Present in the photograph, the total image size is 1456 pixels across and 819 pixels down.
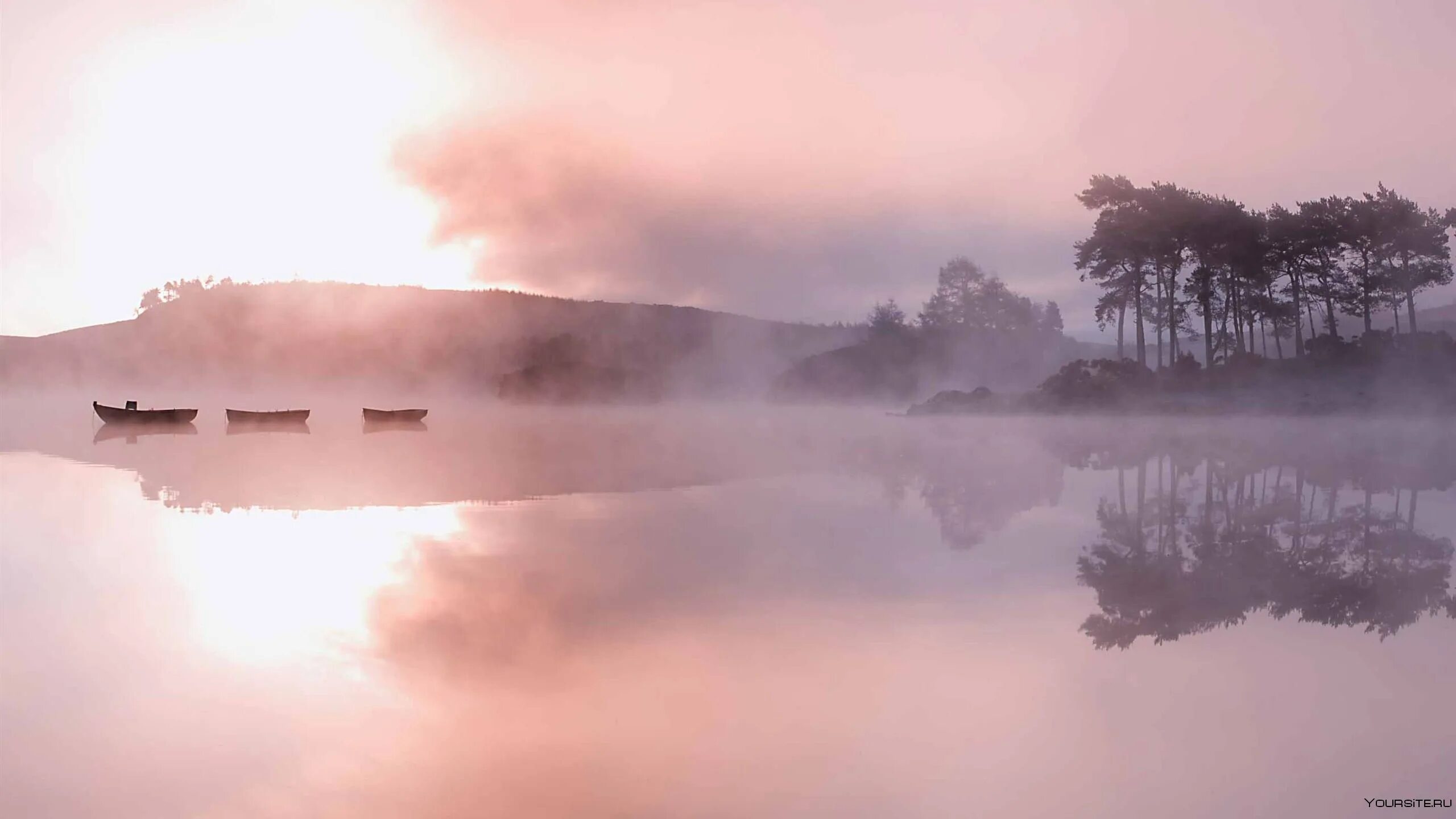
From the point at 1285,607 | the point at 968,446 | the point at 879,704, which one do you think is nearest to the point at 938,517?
the point at 1285,607

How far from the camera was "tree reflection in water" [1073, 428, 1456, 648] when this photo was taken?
11.0 m

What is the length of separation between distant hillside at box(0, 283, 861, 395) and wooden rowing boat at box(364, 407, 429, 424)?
71.1 m

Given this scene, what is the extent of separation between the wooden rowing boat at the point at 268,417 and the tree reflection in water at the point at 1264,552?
43.4 metres

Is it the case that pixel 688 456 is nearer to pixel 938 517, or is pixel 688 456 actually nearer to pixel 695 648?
pixel 938 517

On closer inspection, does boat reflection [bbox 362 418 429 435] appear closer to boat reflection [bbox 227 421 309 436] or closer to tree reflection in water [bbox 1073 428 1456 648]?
boat reflection [bbox 227 421 309 436]

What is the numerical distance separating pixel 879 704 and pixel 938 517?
10.3 meters

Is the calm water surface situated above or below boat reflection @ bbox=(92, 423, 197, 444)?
below

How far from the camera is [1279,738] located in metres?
7.46

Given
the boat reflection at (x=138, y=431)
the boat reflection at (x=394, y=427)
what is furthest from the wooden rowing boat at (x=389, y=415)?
the boat reflection at (x=138, y=431)

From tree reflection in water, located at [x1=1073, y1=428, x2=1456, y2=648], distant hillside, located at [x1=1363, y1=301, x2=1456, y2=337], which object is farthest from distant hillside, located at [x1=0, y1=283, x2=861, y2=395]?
tree reflection in water, located at [x1=1073, y1=428, x2=1456, y2=648]

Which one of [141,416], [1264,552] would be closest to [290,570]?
[1264,552]

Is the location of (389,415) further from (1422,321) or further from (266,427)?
(1422,321)

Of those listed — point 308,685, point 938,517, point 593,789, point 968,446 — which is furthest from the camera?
point 968,446

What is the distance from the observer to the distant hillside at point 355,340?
131 meters
